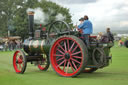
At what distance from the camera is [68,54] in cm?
537

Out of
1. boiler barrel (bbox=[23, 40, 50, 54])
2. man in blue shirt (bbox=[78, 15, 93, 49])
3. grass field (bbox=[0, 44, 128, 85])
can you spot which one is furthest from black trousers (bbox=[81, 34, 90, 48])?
boiler barrel (bbox=[23, 40, 50, 54])

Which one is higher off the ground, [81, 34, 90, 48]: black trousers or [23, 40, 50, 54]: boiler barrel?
[81, 34, 90, 48]: black trousers

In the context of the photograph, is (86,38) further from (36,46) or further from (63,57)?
(36,46)

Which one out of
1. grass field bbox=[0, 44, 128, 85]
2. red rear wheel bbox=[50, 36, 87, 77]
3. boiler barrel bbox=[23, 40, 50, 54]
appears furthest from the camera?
boiler barrel bbox=[23, 40, 50, 54]

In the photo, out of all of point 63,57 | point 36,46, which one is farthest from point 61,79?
point 36,46

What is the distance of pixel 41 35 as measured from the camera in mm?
6629

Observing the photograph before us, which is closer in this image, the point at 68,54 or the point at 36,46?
the point at 68,54

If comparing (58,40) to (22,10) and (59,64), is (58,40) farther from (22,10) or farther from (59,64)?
(22,10)

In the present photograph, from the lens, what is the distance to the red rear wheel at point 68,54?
5.10 m

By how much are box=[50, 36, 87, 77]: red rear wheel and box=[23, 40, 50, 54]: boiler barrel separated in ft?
1.83

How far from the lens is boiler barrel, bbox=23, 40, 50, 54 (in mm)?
6227

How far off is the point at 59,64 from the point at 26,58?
1277mm

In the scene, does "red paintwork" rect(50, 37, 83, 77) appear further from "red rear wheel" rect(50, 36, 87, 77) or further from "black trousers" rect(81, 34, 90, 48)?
"black trousers" rect(81, 34, 90, 48)

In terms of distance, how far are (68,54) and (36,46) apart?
5.09 ft
